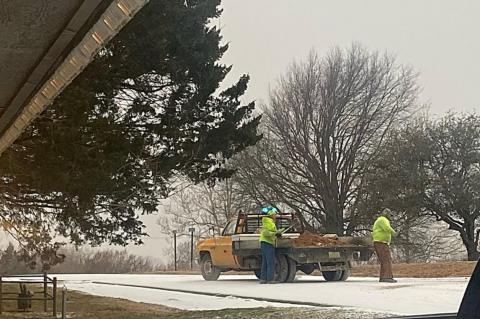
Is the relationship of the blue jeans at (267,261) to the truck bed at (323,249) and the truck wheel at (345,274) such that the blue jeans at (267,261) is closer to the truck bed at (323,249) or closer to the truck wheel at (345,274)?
the truck bed at (323,249)

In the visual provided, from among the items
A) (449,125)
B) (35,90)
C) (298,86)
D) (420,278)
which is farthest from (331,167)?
(35,90)

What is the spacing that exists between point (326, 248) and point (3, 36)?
233 inches

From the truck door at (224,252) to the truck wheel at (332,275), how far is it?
1.14 m

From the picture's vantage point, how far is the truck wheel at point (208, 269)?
855 centimetres

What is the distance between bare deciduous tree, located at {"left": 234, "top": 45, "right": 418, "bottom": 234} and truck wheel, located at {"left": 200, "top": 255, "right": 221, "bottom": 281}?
4.11ft

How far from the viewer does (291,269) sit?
7758mm

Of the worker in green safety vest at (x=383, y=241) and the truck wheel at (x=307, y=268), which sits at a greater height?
the worker in green safety vest at (x=383, y=241)

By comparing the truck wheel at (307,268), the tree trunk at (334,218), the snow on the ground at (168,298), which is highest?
the tree trunk at (334,218)

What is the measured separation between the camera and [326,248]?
7.82m

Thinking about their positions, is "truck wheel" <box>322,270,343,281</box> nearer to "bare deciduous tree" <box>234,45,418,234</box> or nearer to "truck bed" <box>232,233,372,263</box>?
"truck bed" <box>232,233,372,263</box>

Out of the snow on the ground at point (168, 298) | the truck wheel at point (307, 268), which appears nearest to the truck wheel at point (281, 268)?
the truck wheel at point (307, 268)

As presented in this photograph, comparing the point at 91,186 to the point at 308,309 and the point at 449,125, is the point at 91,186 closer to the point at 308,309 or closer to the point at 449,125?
the point at 308,309

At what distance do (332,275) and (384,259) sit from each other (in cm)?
65

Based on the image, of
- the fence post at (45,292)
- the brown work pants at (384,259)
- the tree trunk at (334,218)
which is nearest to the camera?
the fence post at (45,292)
